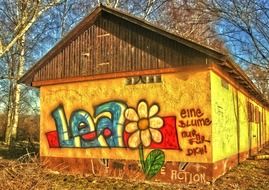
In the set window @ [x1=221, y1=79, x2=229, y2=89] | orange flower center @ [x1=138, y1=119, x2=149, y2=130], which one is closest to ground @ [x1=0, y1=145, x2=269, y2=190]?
orange flower center @ [x1=138, y1=119, x2=149, y2=130]

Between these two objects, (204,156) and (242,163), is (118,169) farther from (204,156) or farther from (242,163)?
(242,163)

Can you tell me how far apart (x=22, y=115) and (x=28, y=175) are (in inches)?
1230

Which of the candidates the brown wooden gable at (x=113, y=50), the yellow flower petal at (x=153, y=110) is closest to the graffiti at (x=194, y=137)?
the yellow flower petal at (x=153, y=110)

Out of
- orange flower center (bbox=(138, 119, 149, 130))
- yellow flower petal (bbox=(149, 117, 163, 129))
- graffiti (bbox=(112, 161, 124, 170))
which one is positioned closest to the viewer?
yellow flower petal (bbox=(149, 117, 163, 129))

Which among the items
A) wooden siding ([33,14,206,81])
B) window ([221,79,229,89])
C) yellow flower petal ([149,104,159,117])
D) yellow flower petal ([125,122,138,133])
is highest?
wooden siding ([33,14,206,81])

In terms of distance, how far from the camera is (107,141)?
1434cm

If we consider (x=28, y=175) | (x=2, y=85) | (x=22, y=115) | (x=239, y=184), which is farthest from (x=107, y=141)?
(x=22, y=115)

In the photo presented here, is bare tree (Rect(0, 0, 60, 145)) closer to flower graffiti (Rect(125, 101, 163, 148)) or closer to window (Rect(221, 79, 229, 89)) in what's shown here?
flower graffiti (Rect(125, 101, 163, 148))

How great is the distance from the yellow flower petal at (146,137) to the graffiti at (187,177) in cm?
121

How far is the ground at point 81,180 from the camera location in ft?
28.6

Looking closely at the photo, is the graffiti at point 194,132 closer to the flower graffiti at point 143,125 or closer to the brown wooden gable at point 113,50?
the flower graffiti at point 143,125

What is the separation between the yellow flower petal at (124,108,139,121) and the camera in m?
13.8

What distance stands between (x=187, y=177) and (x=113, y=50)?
4840 mm

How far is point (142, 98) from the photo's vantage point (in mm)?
13711
